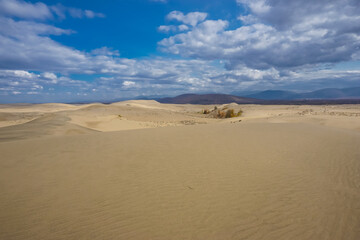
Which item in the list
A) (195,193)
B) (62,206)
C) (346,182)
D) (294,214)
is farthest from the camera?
(346,182)

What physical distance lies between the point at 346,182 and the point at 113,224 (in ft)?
13.8

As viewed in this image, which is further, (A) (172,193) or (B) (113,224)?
Answer: (A) (172,193)

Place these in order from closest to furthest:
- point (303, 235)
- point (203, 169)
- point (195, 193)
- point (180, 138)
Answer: point (303, 235) < point (195, 193) < point (203, 169) < point (180, 138)

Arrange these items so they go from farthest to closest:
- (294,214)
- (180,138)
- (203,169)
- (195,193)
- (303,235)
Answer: (180,138)
(203,169)
(195,193)
(294,214)
(303,235)

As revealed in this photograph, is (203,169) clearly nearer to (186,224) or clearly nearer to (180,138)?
(186,224)

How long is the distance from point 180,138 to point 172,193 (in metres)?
4.26

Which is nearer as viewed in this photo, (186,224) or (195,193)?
(186,224)

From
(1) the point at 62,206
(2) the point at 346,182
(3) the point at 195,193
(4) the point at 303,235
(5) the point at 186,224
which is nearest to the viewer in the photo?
(4) the point at 303,235

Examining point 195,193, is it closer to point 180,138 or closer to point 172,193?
point 172,193

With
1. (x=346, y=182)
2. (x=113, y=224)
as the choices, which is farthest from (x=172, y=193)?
(x=346, y=182)

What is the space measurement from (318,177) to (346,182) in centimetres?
44

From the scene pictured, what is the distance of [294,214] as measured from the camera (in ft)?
9.16

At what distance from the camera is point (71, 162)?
497 cm

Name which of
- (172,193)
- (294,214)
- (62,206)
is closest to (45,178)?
(62,206)
